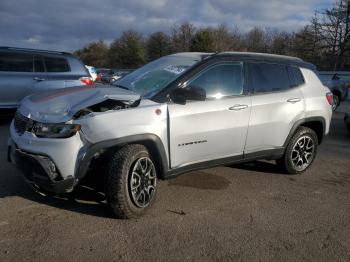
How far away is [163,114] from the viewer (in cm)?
406

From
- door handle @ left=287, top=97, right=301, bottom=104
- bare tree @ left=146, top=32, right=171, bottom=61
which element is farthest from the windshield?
bare tree @ left=146, top=32, right=171, bottom=61

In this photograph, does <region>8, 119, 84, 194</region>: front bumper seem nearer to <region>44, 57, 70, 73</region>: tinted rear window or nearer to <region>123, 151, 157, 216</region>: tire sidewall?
<region>123, 151, 157, 216</region>: tire sidewall

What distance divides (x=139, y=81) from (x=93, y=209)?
65.9 inches

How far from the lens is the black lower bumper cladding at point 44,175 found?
11.8ft

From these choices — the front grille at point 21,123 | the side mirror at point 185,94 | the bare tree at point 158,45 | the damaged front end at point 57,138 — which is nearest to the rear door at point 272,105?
the side mirror at point 185,94

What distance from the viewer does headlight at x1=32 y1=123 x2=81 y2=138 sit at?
358 centimetres

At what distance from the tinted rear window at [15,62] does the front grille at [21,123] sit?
505 centimetres

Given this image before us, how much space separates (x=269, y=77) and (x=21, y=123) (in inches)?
123

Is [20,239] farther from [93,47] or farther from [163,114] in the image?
[93,47]

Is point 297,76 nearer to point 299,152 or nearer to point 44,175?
point 299,152

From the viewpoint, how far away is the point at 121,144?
3.85 metres

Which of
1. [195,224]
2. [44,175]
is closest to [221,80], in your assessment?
[195,224]

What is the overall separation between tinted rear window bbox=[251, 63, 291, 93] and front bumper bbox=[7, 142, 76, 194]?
8.61ft

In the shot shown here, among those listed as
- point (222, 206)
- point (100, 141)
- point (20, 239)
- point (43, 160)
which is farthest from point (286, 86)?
point (20, 239)
